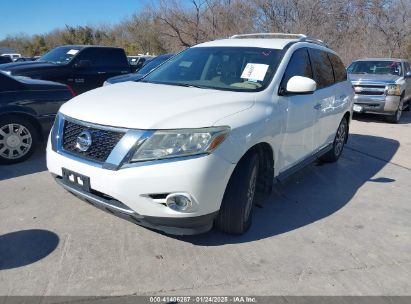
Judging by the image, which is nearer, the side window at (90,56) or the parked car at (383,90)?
the side window at (90,56)

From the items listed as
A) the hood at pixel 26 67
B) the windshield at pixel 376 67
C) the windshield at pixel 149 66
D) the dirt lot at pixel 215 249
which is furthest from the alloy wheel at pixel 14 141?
the windshield at pixel 376 67

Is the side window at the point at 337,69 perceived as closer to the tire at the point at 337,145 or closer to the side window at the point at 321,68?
the side window at the point at 321,68

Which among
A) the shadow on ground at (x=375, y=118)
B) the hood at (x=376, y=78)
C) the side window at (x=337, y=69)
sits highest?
the side window at (x=337, y=69)

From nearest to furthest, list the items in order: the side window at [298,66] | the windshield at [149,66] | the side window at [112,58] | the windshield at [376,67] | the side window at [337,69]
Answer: the side window at [298,66] → the side window at [337,69] → the windshield at [149,66] → the side window at [112,58] → the windshield at [376,67]

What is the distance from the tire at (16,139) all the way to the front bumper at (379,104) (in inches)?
313

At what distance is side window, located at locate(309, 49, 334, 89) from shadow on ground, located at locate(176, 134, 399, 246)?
128 cm

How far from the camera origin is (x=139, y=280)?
9.62 ft

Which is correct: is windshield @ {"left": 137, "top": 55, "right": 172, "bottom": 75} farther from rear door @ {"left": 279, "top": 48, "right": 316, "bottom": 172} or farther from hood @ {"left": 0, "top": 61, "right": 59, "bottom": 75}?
rear door @ {"left": 279, "top": 48, "right": 316, "bottom": 172}

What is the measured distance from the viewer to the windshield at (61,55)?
32.8ft

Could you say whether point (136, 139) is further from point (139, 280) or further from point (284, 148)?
point (284, 148)

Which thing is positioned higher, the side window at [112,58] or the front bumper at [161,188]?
the front bumper at [161,188]

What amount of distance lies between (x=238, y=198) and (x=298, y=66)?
189 cm

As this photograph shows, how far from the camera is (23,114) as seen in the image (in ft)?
17.7

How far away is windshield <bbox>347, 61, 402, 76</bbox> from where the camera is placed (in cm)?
1129
